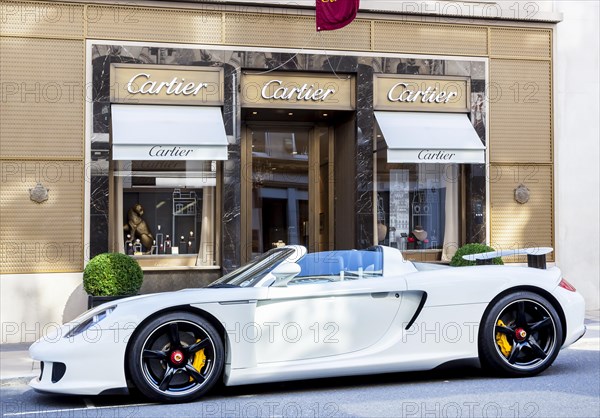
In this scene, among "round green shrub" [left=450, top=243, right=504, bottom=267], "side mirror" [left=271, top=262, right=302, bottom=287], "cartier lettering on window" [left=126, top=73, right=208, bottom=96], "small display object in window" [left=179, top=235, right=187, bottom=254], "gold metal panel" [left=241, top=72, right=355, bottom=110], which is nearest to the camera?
"side mirror" [left=271, top=262, right=302, bottom=287]

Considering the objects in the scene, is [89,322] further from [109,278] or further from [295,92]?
[295,92]

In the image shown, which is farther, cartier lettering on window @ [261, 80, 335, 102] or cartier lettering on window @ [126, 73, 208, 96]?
cartier lettering on window @ [261, 80, 335, 102]

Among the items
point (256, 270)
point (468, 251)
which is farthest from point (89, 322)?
point (468, 251)

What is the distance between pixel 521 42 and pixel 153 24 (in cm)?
614

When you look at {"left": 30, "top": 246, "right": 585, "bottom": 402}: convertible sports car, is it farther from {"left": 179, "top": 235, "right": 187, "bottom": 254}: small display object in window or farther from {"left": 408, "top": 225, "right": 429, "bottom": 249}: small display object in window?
{"left": 408, "top": 225, "right": 429, "bottom": 249}: small display object in window

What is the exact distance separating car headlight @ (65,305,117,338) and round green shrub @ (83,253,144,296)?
470 centimetres

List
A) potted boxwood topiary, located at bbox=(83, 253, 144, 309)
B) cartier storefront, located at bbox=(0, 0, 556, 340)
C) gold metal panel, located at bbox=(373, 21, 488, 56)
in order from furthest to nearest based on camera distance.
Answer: gold metal panel, located at bbox=(373, 21, 488, 56)
cartier storefront, located at bbox=(0, 0, 556, 340)
potted boxwood topiary, located at bbox=(83, 253, 144, 309)

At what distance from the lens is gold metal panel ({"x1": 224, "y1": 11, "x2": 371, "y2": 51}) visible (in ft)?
43.4

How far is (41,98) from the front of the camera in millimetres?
12383

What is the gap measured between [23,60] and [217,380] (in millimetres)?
7287

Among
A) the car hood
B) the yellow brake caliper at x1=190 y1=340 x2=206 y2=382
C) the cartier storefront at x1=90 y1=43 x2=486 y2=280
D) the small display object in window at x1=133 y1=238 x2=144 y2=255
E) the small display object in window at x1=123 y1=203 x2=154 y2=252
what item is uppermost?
the cartier storefront at x1=90 y1=43 x2=486 y2=280

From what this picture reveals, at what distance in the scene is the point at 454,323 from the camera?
7.39 meters

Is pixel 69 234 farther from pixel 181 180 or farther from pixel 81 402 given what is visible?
pixel 81 402

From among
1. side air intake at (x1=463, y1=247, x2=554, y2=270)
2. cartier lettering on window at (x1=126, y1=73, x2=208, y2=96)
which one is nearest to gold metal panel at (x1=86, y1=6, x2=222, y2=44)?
cartier lettering on window at (x1=126, y1=73, x2=208, y2=96)
